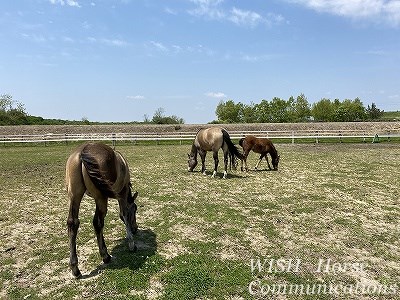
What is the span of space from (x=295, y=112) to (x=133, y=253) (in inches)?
2822

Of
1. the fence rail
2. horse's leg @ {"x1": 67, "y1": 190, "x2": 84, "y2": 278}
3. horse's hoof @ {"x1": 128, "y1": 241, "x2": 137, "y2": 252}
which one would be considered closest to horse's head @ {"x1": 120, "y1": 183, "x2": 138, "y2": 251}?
horse's hoof @ {"x1": 128, "y1": 241, "x2": 137, "y2": 252}

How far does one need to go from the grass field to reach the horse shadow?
0.06 feet

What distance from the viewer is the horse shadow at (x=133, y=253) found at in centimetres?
499

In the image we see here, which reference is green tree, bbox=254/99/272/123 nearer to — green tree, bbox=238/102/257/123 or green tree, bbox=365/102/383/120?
green tree, bbox=238/102/257/123

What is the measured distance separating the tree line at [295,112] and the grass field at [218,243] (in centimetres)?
5948

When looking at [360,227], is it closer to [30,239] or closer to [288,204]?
[288,204]

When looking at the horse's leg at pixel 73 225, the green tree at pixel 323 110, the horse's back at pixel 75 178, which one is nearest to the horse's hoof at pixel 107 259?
the horse's leg at pixel 73 225

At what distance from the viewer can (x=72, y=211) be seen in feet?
15.5

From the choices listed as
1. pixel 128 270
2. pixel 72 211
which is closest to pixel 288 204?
pixel 128 270

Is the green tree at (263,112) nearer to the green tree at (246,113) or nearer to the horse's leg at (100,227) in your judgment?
the green tree at (246,113)

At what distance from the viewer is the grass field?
4473mm

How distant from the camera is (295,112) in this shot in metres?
72.4

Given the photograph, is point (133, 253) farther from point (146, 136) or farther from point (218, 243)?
point (146, 136)

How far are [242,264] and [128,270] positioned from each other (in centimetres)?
185
